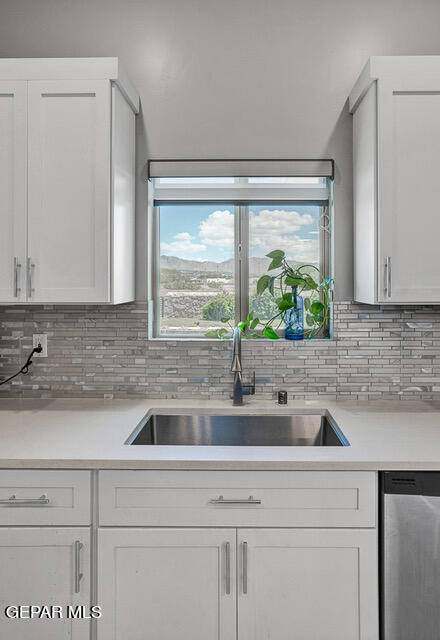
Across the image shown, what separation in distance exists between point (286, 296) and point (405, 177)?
713mm

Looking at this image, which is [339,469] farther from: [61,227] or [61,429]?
[61,227]

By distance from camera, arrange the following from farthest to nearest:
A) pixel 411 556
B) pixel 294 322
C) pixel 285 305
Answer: pixel 294 322 < pixel 285 305 < pixel 411 556

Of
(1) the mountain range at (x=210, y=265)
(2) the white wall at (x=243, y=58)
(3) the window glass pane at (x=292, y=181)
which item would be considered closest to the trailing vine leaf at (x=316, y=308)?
(2) the white wall at (x=243, y=58)

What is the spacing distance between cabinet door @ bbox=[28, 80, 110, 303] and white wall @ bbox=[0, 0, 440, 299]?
418 mm

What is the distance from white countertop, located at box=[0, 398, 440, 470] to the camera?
1.63 metres

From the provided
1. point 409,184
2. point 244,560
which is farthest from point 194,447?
point 409,184

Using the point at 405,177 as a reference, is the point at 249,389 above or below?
below

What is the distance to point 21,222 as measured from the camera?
2.01 meters

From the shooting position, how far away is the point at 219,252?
2.58 m

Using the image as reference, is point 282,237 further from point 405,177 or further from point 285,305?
point 405,177

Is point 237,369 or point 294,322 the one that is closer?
point 237,369

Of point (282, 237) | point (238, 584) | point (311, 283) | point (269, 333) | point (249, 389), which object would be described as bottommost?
point (238, 584)

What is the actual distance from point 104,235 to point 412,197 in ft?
3.95

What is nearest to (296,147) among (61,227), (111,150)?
(111,150)
